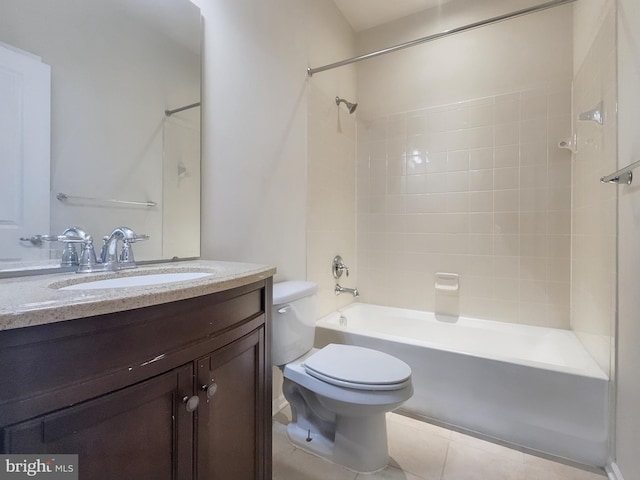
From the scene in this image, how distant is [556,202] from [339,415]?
6.29 ft

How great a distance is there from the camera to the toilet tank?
54.6 inches

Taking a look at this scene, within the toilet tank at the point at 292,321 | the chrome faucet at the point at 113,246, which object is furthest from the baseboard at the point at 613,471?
the chrome faucet at the point at 113,246

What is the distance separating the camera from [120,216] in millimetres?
1100

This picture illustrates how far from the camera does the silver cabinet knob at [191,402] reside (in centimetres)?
73

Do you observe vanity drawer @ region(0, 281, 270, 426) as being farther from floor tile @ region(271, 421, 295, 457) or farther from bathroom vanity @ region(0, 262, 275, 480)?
floor tile @ region(271, 421, 295, 457)

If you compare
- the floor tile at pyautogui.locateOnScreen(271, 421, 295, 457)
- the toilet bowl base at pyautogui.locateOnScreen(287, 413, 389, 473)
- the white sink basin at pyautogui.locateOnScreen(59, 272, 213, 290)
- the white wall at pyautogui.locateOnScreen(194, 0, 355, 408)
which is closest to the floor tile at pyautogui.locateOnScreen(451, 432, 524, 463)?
the toilet bowl base at pyautogui.locateOnScreen(287, 413, 389, 473)

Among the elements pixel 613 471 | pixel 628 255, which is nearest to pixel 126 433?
pixel 628 255

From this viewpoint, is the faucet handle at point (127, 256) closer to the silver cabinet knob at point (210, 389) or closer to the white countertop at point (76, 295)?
the white countertop at point (76, 295)

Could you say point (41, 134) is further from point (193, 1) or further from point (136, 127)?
point (193, 1)

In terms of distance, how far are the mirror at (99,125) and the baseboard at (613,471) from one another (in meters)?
1.96

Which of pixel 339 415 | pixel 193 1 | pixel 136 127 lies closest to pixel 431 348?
pixel 339 415

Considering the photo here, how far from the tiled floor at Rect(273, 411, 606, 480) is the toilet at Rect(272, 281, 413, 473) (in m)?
0.05

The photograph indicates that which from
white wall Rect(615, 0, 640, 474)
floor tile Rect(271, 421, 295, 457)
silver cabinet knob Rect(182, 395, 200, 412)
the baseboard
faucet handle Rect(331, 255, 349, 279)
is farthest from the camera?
faucet handle Rect(331, 255, 349, 279)

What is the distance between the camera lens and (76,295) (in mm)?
586
